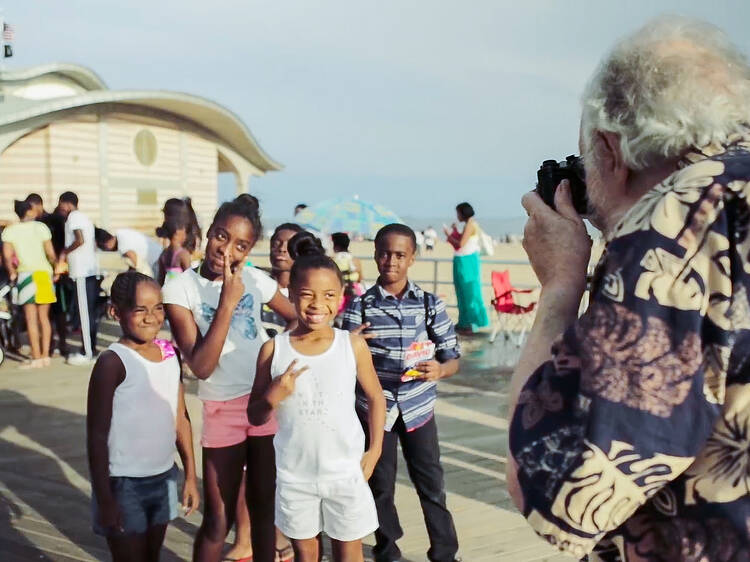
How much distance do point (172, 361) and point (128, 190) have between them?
12.9 metres

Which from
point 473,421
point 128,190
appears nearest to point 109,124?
point 128,190

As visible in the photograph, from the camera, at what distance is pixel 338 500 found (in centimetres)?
281

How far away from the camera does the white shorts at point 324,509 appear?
9.20 ft

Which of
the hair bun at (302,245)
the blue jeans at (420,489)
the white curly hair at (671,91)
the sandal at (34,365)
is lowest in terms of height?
the sandal at (34,365)

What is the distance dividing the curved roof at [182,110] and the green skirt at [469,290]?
7722 millimetres

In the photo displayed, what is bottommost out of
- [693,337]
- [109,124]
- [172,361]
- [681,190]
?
[172,361]

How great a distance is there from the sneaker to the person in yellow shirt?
12.5 inches

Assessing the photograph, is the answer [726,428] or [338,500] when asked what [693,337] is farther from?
[338,500]

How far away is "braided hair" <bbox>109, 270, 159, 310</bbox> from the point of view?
3.05 m

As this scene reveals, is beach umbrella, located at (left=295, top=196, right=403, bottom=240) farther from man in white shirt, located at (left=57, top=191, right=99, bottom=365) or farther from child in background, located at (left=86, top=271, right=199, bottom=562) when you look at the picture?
child in background, located at (left=86, top=271, right=199, bottom=562)

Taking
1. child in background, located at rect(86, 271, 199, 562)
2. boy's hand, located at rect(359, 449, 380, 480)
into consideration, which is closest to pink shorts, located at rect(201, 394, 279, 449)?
child in background, located at rect(86, 271, 199, 562)

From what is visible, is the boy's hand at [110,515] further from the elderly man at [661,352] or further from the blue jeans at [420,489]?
the elderly man at [661,352]

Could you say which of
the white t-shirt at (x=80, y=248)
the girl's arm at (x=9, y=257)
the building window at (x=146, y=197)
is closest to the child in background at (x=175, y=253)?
the white t-shirt at (x=80, y=248)

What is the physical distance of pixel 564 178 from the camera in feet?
4.79
